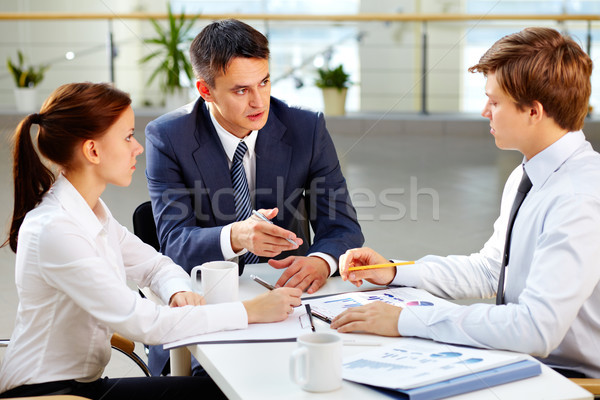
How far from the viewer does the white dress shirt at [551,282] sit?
1217 mm

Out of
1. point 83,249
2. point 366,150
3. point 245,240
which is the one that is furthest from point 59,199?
point 366,150

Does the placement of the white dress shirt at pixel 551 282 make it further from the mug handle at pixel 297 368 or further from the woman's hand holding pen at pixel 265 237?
the woman's hand holding pen at pixel 265 237

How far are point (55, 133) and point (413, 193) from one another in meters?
3.59

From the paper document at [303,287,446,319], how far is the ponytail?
22.8 inches

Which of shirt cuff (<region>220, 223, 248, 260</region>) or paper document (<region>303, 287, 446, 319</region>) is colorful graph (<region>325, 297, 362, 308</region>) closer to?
paper document (<region>303, 287, 446, 319</region>)

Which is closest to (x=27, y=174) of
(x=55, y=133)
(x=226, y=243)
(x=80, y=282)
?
(x=55, y=133)

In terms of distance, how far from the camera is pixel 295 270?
1.63 meters

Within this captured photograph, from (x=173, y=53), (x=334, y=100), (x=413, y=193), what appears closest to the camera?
(x=413, y=193)

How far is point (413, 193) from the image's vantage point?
15.7 feet

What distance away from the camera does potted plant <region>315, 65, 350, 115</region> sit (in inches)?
285

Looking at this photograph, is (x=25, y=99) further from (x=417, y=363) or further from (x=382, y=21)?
(x=417, y=363)

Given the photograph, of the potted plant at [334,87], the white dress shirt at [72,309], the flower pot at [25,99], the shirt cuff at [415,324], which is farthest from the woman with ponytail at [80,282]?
the flower pot at [25,99]

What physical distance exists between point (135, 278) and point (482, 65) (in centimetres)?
90

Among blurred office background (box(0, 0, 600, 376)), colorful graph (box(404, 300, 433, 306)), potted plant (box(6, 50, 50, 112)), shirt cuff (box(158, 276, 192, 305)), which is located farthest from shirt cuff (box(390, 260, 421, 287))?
potted plant (box(6, 50, 50, 112))
